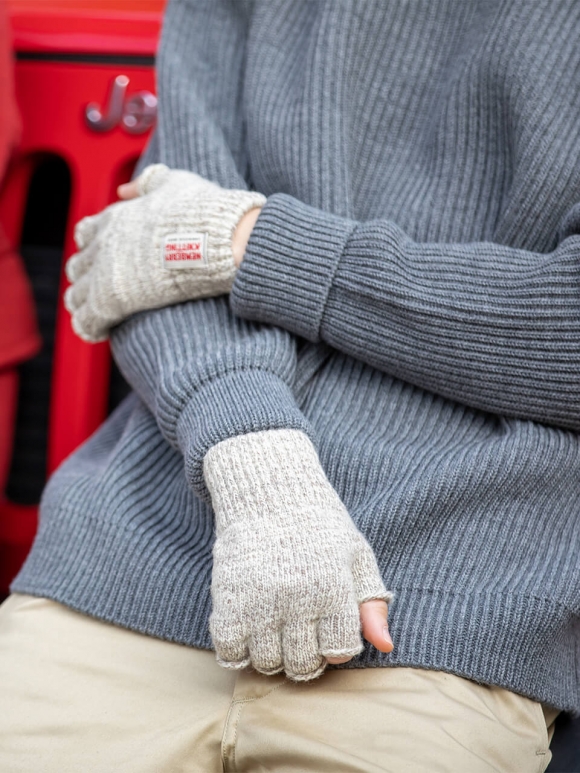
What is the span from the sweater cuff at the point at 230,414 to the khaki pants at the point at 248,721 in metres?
0.15

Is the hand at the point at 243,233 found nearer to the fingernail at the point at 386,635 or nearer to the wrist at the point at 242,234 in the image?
the wrist at the point at 242,234

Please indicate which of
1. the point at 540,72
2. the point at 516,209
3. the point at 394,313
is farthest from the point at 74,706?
the point at 540,72

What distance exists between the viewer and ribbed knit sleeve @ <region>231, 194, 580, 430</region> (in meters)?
0.59

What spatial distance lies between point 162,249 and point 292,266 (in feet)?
0.41

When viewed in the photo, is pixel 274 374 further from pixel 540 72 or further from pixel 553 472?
pixel 540 72

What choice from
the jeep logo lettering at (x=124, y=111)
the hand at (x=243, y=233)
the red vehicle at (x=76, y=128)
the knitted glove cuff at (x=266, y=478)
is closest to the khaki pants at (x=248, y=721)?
the knitted glove cuff at (x=266, y=478)

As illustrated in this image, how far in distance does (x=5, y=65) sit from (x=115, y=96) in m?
0.14

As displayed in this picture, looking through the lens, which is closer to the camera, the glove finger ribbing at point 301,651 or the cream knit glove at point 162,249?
the glove finger ribbing at point 301,651

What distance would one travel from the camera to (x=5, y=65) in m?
0.93

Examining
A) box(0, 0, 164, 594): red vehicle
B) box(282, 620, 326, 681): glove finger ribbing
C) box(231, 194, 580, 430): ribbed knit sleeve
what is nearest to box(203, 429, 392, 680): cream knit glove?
box(282, 620, 326, 681): glove finger ribbing

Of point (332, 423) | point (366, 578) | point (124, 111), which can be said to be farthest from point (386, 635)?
point (124, 111)

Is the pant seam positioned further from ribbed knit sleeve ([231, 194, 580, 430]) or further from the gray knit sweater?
ribbed knit sleeve ([231, 194, 580, 430])

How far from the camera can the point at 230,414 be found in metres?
0.59

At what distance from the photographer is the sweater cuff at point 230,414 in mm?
582
